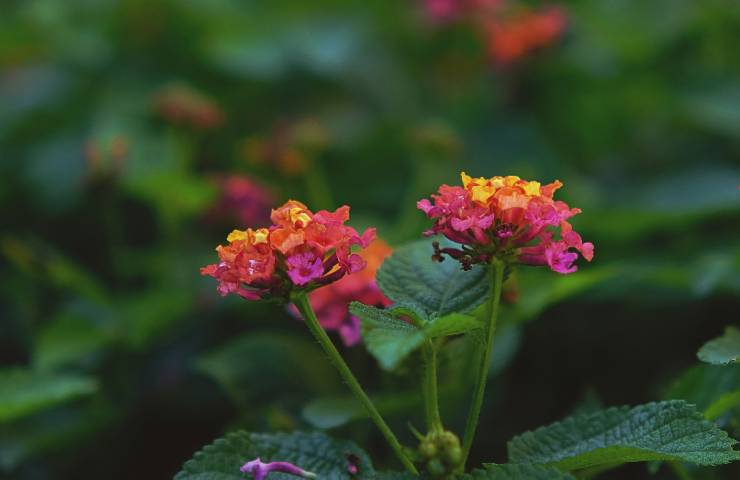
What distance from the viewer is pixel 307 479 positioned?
0.62 metres

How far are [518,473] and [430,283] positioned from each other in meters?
0.17

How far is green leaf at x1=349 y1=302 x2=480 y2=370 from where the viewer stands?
0.51 metres

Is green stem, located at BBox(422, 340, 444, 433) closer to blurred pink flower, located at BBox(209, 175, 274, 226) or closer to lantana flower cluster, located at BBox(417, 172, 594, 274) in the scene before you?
lantana flower cluster, located at BBox(417, 172, 594, 274)

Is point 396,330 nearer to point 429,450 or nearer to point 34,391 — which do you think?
point 429,450

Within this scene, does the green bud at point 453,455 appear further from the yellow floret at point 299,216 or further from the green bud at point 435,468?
the yellow floret at point 299,216

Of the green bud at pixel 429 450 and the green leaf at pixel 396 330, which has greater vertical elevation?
the green leaf at pixel 396 330

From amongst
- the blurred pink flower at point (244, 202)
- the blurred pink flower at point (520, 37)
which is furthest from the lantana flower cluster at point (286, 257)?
the blurred pink flower at point (520, 37)

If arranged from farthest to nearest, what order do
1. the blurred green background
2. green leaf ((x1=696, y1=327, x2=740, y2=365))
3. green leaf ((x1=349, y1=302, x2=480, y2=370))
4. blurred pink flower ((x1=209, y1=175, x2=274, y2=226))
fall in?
blurred pink flower ((x1=209, y1=175, x2=274, y2=226)), the blurred green background, green leaf ((x1=696, y1=327, x2=740, y2=365)), green leaf ((x1=349, y1=302, x2=480, y2=370))

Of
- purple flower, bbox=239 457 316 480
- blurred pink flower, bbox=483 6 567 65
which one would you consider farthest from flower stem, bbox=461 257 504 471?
blurred pink flower, bbox=483 6 567 65

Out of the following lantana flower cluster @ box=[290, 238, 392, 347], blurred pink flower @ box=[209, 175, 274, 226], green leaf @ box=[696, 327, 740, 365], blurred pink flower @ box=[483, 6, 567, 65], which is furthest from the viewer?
blurred pink flower @ box=[483, 6, 567, 65]

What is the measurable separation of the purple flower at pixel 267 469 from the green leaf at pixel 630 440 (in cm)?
15

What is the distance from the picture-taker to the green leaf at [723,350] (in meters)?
0.62

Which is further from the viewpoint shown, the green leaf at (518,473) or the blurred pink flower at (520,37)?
the blurred pink flower at (520,37)

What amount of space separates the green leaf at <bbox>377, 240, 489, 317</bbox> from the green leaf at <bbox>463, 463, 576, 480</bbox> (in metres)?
0.11
